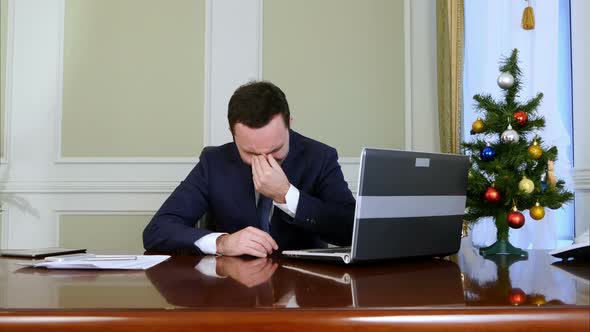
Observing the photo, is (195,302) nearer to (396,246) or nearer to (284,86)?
(396,246)

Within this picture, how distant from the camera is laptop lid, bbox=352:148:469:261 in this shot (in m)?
1.25

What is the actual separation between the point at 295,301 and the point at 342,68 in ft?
9.35

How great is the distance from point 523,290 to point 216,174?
1.51m

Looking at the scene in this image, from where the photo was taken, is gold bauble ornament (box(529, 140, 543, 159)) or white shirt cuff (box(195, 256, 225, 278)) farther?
gold bauble ornament (box(529, 140, 543, 159))

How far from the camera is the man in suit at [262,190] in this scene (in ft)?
6.36

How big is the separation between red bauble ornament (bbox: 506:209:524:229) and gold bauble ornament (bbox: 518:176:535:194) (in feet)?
0.25

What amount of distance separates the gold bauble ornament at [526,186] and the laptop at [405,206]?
47cm

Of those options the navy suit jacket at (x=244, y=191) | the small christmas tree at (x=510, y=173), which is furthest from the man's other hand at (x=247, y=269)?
the small christmas tree at (x=510, y=173)

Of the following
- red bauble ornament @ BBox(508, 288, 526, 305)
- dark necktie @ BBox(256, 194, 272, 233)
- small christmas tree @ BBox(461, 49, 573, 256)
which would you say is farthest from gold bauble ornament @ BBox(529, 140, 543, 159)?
red bauble ornament @ BBox(508, 288, 526, 305)

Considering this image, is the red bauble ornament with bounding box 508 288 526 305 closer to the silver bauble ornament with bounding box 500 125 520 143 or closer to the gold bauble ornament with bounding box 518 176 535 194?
the gold bauble ornament with bounding box 518 176 535 194

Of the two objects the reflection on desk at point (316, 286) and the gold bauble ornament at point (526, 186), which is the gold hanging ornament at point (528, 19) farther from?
the reflection on desk at point (316, 286)

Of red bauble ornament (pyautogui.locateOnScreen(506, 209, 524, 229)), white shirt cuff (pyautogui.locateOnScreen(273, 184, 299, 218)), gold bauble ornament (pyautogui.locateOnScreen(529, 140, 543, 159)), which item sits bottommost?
red bauble ornament (pyautogui.locateOnScreen(506, 209, 524, 229))

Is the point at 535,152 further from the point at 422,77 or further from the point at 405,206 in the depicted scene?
the point at 422,77

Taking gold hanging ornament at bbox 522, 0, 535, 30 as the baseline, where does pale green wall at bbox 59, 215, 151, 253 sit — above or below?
below
